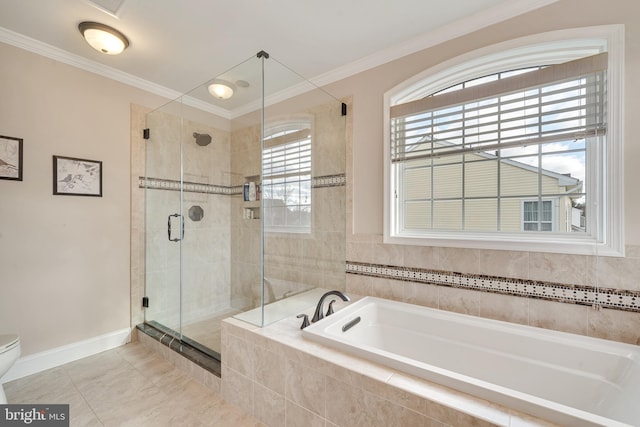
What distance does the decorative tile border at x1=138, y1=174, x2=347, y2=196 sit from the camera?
2449mm

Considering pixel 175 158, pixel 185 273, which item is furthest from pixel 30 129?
pixel 185 273

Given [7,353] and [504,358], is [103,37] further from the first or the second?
[504,358]

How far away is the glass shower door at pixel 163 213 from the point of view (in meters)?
2.58

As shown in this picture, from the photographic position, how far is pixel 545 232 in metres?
1.71

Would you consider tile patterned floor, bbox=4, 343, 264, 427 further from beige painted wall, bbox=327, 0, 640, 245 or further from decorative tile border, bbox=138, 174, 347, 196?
beige painted wall, bbox=327, 0, 640, 245

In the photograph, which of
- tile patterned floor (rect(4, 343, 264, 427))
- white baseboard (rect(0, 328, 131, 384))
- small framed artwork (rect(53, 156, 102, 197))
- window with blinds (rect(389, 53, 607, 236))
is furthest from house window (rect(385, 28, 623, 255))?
white baseboard (rect(0, 328, 131, 384))

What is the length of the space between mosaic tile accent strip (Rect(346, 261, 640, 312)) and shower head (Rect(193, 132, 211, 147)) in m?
1.92

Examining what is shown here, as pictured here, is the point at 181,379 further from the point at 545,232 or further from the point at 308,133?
the point at 545,232

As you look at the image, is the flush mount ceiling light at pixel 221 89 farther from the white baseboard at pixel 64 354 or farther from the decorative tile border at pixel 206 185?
Answer: the white baseboard at pixel 64 354

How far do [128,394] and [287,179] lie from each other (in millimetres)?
1875

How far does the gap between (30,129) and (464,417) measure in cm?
318

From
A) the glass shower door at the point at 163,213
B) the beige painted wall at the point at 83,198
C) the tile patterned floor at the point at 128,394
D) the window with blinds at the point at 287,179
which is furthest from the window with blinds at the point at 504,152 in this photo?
the glass shower door at the point at 163,213

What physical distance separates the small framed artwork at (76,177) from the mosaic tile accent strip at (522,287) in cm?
247

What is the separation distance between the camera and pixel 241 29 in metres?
1.91
